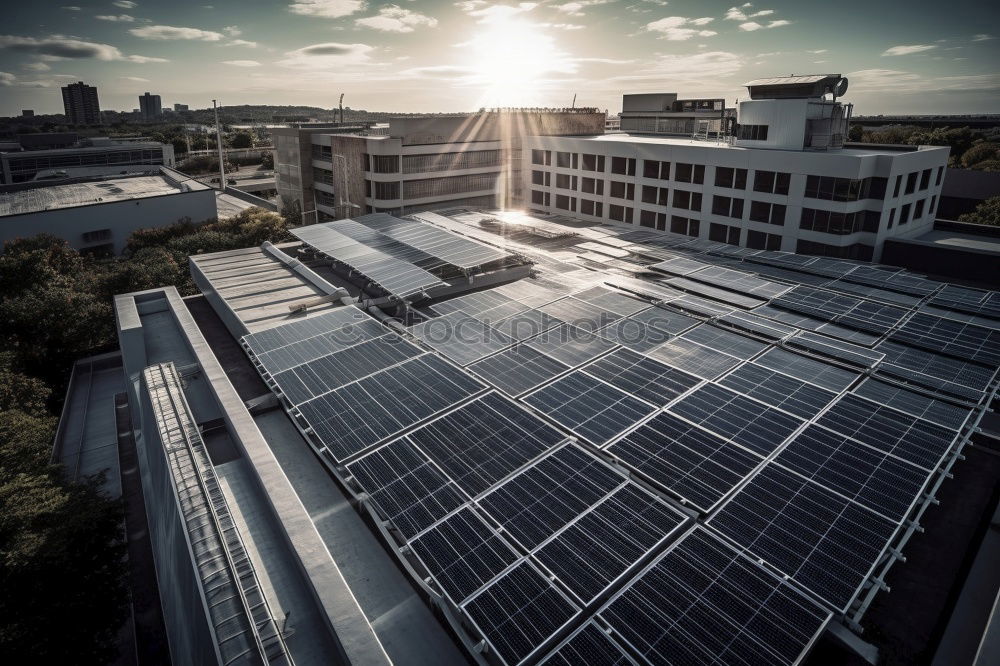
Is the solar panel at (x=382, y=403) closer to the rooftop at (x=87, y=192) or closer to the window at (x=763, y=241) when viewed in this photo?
the window at (x=763, y=241)

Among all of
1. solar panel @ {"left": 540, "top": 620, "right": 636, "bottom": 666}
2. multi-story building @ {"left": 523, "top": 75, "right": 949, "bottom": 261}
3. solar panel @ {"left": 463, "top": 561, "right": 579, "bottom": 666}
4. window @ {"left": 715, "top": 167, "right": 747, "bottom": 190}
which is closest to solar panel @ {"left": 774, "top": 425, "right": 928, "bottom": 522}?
solar panel @ {"left": 540, "top": 620, "right": 636, "bottom": 666}

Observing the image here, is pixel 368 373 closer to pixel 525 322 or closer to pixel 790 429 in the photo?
pixel 525 322

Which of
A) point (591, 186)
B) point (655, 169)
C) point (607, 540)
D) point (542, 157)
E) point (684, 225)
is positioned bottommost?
point (607, 540)

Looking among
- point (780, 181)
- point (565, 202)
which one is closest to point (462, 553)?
point (780, 181)

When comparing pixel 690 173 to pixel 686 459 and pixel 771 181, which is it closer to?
pixel 771 181

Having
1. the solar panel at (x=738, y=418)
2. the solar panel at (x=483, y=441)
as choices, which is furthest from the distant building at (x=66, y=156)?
the solar panel at (x=738, y=418)

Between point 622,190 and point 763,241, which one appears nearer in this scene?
point 763,241
